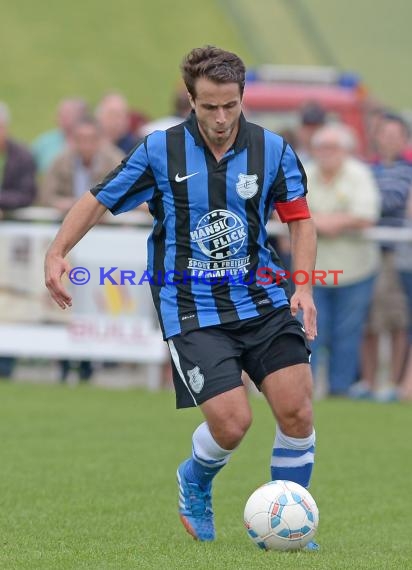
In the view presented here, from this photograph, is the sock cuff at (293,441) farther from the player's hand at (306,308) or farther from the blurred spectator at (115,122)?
the blurred spectator at (115,122)

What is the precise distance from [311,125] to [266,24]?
22.3 m

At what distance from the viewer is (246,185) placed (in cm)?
586

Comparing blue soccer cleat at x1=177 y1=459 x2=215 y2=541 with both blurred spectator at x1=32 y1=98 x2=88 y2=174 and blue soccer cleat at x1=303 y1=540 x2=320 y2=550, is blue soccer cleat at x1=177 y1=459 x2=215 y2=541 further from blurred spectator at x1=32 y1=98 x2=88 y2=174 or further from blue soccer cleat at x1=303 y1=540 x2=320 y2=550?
blurred spectator at x1=32 y1=98 x2=88 y2=174

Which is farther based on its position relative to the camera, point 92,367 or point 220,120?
point 92,367

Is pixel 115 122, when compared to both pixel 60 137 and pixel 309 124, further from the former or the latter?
pixel 309 124

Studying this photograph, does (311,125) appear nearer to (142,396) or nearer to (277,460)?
(142,396)

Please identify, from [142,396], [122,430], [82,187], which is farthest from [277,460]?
[82,187]

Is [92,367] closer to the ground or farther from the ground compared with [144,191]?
closer to the ground

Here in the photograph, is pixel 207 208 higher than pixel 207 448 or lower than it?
higher

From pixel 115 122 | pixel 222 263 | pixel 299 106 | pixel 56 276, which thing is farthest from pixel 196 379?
pixel 299 106

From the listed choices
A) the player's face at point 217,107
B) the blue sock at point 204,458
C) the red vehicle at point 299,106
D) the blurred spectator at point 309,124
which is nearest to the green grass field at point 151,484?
the blue sock at point 204,458

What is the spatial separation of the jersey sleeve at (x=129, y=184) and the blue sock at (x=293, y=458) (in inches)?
47.1

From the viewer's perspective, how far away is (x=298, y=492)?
19.0 feet

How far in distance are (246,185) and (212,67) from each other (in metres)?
0.54
